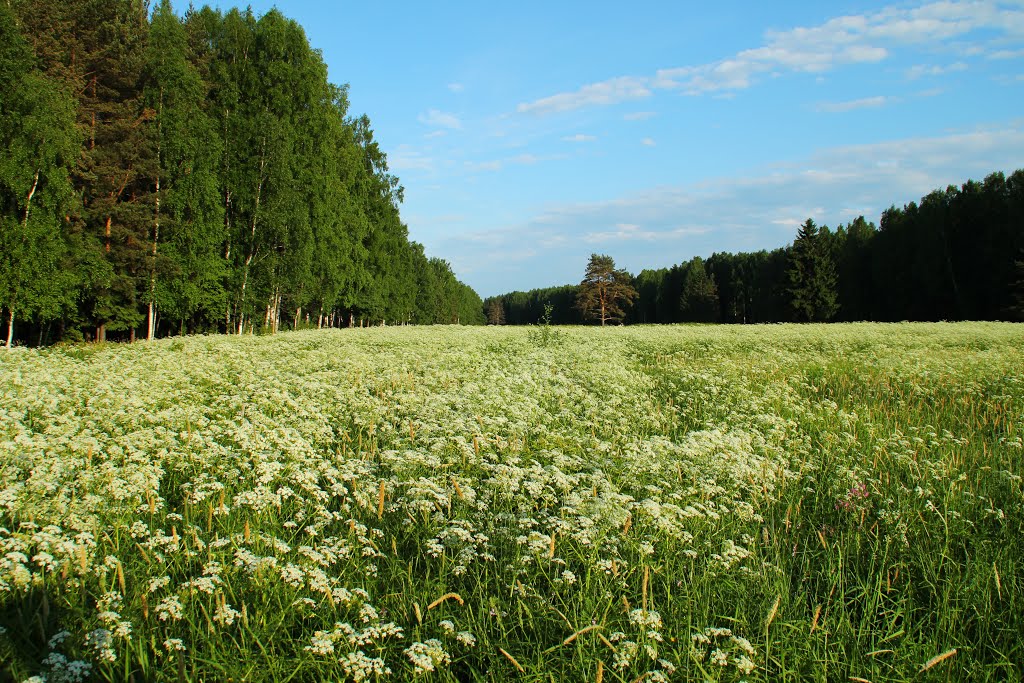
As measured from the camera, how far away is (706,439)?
625 centimetres

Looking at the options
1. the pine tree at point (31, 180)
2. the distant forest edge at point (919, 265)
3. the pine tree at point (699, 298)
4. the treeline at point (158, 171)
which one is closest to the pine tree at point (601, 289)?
the distant forest edge at point (919, 265)

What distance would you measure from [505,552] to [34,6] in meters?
39.2

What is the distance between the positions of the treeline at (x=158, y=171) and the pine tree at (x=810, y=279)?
5883 centimetres

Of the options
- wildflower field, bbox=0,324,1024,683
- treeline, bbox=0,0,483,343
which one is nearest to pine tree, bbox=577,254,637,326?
treeline, bbox=0,0,483,343

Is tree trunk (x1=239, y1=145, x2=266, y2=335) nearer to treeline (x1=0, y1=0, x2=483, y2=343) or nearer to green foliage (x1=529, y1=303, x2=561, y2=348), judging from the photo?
treeline (x1=0, y1=0, x2=483, y2=343)

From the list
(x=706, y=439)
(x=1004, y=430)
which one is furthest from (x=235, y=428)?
(x=1004, y=430)

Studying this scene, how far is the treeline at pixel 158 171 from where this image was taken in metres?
23.2

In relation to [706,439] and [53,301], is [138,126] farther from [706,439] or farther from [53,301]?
[706,439]

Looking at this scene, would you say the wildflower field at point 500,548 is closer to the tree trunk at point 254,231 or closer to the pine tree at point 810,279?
the tree trunk at point 254,231

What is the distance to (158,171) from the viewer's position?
27797 millimetres

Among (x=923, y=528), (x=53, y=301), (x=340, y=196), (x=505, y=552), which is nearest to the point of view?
(x=505, y=552)

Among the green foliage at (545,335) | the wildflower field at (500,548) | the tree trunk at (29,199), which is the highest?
the tree trunk at (29,199)

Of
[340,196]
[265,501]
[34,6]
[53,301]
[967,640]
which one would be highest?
[34,6]

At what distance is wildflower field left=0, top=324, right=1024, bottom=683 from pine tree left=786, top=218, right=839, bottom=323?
230ft
